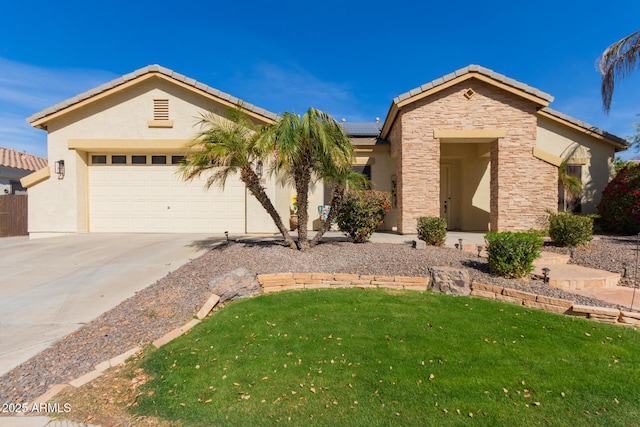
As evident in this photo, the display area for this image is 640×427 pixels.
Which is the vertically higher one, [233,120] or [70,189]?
[233,120]

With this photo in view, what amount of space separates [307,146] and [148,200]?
824cm

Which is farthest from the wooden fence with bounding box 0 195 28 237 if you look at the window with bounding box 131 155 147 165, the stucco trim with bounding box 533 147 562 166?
the stucco trim with bounding box 533 147 562 166

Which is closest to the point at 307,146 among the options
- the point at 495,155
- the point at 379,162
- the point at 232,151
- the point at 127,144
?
the point at 232,151

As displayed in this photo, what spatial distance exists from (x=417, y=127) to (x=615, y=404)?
9943 millimetres

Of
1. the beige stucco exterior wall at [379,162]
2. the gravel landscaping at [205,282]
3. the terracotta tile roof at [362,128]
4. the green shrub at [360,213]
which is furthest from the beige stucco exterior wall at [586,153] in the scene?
the green shrub at [360,213]

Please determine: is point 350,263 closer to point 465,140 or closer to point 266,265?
point 266,265

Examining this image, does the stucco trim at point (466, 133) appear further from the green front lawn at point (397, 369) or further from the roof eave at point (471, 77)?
the green front lawn at point (397, 369)

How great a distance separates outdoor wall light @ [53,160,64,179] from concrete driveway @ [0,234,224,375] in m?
2.52

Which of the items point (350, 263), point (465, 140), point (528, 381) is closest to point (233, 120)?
point (350, 263)

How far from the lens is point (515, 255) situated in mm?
5828

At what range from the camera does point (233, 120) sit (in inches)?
299

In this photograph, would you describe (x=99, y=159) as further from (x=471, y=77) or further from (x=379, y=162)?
(x=471, y=77)

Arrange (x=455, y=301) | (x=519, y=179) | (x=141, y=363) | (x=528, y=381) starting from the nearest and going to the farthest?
(x=528, y=381)
(x=141, y=363)
(x=455, y=301)
(x=519, y=179)

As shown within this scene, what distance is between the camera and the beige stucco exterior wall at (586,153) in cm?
1313
